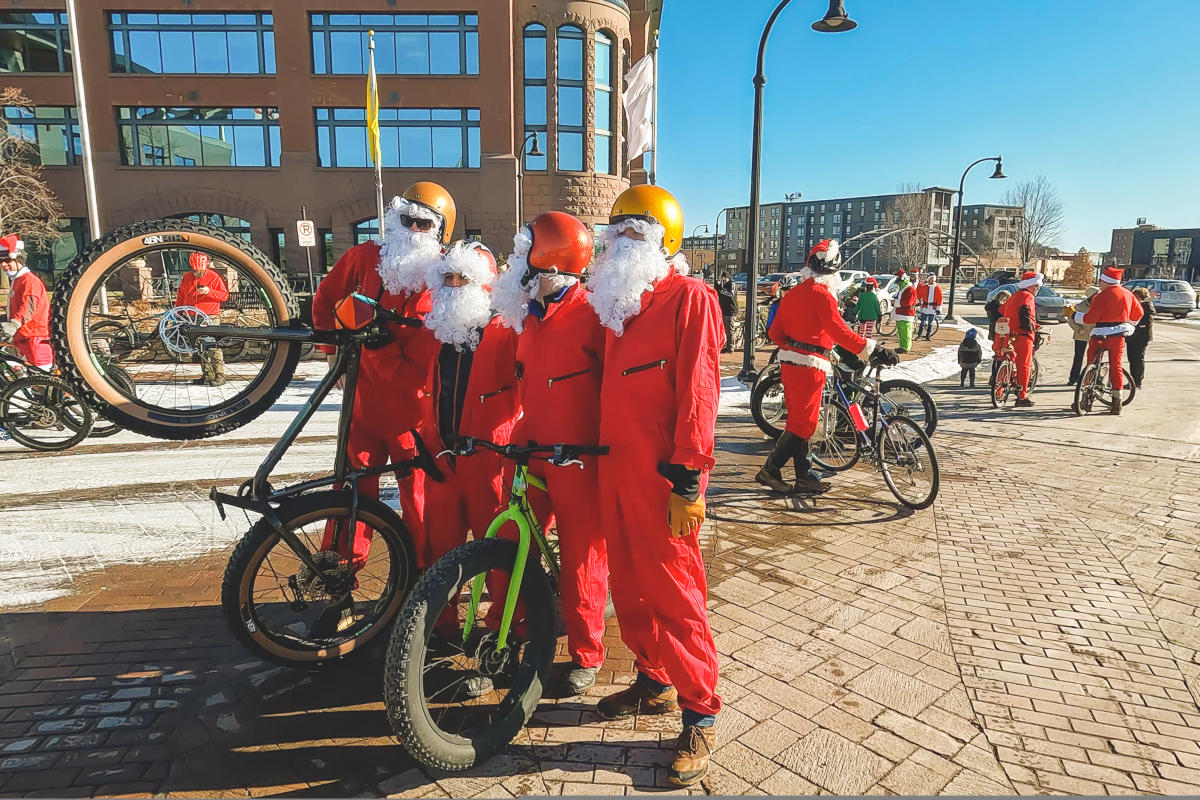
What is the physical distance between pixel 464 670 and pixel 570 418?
4.43 feet

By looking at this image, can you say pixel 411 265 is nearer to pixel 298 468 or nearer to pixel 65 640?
pixel 65 640

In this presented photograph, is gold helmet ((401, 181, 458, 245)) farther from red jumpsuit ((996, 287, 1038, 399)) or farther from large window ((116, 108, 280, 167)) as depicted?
large window ((116, 108, 280, 167))

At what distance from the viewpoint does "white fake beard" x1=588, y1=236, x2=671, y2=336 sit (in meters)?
2.81

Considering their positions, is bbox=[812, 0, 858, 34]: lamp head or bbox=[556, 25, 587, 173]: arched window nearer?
bbox=[812, 0, 858, 34]: lamp head

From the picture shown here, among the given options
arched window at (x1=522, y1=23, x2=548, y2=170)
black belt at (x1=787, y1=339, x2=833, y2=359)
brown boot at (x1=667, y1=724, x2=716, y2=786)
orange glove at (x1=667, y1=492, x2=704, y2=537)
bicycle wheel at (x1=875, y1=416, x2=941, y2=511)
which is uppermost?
arched window at (x1=522, y1=23, x2=548, y2=170)

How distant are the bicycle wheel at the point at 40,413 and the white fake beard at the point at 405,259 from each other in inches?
231

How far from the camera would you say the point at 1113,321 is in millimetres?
9375

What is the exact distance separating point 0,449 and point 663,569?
26.9 ft

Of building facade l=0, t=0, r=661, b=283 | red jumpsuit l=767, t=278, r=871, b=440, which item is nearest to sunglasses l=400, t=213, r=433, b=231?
red jumpsuit l=767, t=278, r=871, b=440

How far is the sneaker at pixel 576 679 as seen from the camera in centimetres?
314

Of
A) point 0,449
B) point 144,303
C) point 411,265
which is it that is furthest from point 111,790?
point 0,449

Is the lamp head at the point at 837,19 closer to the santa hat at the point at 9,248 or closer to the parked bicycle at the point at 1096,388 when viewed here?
the parked bicycle at the point at 1096,388

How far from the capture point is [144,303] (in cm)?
439

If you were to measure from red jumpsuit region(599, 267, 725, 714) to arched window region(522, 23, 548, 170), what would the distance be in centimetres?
2888
